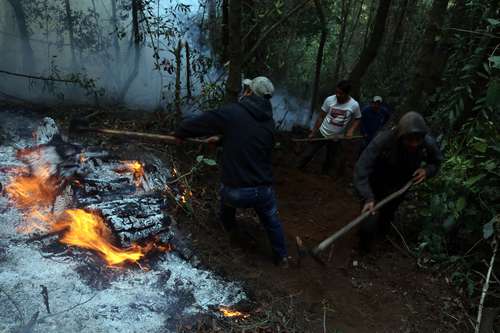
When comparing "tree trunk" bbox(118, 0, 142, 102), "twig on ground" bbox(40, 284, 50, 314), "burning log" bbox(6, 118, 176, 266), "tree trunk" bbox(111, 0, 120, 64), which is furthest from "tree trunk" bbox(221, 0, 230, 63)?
"twig on ground" bbox(40, 284, 50, 314)

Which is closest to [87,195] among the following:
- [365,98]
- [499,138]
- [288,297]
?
[288,297]

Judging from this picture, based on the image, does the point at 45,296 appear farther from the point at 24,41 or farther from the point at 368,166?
the point at 24,41

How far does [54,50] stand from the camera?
8.77 metres

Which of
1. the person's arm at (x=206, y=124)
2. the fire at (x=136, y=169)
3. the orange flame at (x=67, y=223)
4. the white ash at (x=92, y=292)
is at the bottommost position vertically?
the white ash at (x=92, y=292)

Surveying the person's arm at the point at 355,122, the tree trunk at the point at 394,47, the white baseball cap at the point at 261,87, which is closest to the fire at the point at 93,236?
the white baseball cap at the point at 261,87

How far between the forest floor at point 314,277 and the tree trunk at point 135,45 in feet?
10.8

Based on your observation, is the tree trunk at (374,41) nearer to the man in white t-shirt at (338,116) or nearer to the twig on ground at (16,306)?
the man in white t-shirt at (338,116)

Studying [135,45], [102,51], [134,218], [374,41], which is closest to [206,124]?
[134,218]

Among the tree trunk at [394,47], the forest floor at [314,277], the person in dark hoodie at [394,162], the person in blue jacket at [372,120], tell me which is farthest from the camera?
the tree trunk at [394,47]

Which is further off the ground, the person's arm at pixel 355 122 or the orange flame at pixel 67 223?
the person's arm at pixel 355 122

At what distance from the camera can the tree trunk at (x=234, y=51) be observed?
5070 millimetres

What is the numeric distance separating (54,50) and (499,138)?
29.3ft

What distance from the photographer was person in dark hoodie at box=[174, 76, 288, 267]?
157 inches

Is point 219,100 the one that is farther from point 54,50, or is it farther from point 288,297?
point 54,50
